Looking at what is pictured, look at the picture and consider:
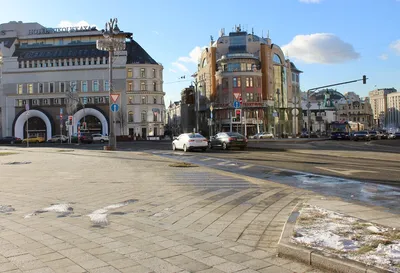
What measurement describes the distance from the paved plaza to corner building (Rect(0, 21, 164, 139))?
80.1 m

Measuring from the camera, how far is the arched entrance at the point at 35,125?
88312 millimetres

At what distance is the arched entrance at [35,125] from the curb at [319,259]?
296 feet

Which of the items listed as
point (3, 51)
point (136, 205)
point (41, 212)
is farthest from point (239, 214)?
point (3, 51)

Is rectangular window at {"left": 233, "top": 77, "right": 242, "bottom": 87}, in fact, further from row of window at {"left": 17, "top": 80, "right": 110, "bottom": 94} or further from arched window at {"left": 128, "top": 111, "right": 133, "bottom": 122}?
row of window at {"left": 17, "top": 80, "right": 110, "bottom": 94}

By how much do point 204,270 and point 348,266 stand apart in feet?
A: 5.06

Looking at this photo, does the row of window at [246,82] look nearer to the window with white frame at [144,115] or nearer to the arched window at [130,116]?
the window with white frame at [144,115]

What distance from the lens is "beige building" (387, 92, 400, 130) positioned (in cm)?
17725

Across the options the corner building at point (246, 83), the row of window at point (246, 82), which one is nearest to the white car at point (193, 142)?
the corner building at point (246, 83)

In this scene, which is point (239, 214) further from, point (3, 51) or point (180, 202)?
point (3, 51)

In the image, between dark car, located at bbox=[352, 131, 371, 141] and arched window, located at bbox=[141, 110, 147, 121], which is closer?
dark car, located at bbox=[352, 131, 371, 141]

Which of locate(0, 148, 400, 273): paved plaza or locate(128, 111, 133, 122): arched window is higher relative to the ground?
locate(128, 111, 133, 122): arched window

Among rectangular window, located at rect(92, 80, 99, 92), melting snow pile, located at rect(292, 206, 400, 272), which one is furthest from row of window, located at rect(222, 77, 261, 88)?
melting snow pile, located at rect(292, 206, 400, 272)

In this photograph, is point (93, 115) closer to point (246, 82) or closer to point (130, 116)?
point (130, 116)

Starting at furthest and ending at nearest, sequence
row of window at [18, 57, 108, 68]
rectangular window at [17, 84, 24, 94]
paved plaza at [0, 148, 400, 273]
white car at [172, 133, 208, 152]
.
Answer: rectangular window at [17, 84, 24, 94]
row of window at [18, 57, 108, 68]
white car at [172, 133, 208, 152]
paved plaza at [0, 148, 400, 273]
